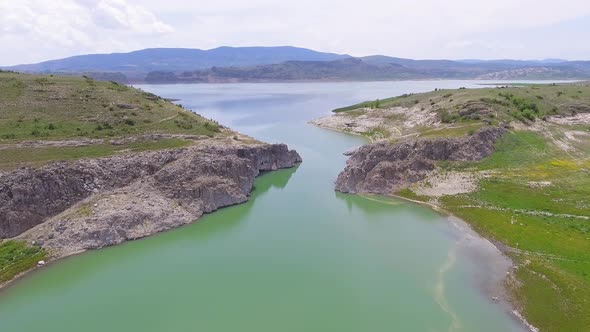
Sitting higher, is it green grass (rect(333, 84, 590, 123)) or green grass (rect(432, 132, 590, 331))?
green grass (rect(333, 84, 590, 123))

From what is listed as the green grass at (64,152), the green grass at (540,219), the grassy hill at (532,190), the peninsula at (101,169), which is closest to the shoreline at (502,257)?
the grassy hill at (532,190)

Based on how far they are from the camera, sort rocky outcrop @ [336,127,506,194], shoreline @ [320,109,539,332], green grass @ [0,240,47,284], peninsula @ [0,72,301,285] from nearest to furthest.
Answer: shoreline @ [320,109,539,332] < green grass @ [0,240,47,284] < peninsula @ [0,72,301,285] < rocky outcrop @ [336,127,506,194]

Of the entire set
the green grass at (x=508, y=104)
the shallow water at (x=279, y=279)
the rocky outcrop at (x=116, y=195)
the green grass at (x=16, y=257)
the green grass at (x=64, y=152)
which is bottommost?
the shallow water at (x=279, y=279)

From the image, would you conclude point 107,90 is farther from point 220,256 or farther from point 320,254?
point 320,254

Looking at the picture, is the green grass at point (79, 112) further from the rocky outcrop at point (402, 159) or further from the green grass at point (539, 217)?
the green grass at point (539, 217)

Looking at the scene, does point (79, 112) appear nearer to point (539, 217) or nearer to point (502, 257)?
point (502, 257)

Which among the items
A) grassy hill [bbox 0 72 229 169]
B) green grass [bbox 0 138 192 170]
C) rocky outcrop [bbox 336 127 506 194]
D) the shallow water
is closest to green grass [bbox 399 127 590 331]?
rocky outcrop [bbox 336 127 506 194]

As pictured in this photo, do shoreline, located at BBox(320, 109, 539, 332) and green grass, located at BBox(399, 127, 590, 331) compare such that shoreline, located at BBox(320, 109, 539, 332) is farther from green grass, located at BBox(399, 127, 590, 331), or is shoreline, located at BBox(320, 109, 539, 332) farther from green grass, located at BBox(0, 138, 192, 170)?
green grass, located at BBox(0, 138, 192, 170)

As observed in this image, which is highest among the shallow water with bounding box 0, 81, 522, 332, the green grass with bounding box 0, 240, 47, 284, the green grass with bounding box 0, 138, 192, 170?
the green grass with bounding box 0, 138, 192, 170
